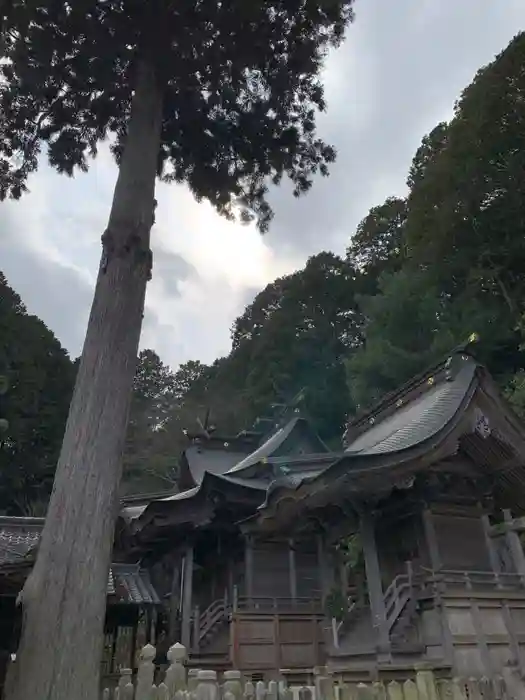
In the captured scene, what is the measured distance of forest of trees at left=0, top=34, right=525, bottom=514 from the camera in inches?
882

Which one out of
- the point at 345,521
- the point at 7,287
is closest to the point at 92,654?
the point at 345,521

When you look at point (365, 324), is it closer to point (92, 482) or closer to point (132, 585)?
point (132, 585)

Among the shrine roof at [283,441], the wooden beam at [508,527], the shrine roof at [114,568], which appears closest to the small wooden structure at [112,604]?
the shrine roof at [114,568]

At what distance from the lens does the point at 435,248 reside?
24.8 meters

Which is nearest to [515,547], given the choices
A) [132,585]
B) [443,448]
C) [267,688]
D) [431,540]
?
[431,540]

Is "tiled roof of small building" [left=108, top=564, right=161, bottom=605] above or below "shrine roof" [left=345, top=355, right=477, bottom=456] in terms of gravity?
below

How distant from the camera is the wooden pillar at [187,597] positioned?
40.7 feet

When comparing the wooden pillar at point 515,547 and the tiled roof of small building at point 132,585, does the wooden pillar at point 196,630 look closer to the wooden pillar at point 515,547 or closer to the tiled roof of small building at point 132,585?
the tiled roof of small building at point 132,585

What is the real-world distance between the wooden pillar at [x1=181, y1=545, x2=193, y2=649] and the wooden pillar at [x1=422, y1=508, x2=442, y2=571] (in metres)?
6.14

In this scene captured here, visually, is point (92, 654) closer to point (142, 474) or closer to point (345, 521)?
point (345, 521)

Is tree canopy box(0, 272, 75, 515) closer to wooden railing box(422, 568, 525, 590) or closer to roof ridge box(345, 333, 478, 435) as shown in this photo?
roof ridge box(345, 333, 478, 435)

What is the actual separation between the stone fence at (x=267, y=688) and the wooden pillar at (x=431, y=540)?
345cm

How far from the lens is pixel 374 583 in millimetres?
9031

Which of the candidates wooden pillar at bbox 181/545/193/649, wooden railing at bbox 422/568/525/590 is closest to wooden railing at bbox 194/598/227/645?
wooden pillar at bbox 181/545/193/649
